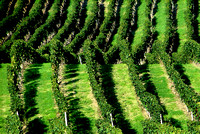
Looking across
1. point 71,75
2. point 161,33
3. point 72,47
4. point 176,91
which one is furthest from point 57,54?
point 161,33

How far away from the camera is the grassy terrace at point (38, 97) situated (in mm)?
27297

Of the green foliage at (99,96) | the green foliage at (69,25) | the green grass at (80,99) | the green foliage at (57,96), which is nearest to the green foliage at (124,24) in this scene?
the green foliage at (99,96)

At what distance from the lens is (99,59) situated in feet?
136

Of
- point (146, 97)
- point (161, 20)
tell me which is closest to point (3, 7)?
point (161, 20)

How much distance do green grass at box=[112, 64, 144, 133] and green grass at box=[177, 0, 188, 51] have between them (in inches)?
666

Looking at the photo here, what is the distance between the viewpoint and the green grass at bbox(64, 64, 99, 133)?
89.2ft

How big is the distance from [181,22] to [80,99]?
34724 millimetres

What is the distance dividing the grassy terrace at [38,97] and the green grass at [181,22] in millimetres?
27147

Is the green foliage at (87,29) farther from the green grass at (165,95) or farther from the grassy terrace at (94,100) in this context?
the green grass at (165,95)

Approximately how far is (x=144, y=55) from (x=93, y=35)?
13.5 metres

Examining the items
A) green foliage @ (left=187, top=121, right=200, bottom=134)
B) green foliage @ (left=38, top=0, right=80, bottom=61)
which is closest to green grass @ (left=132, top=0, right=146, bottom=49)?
green foliage @ (left=38, top=0, right=80, bottom=61)

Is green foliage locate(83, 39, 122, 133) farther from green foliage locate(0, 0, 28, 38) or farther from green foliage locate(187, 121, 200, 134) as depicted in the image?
green foliage locate(0, 0, 28, 38)

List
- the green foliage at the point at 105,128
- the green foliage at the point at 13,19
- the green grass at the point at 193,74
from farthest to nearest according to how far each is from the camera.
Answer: the green foliage at the point at 13,19 → the green grass at the point at 193,74 → the green foliage at the point at 105,128

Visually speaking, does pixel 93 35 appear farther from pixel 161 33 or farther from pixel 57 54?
pixel 57 54
